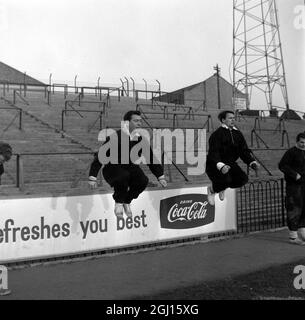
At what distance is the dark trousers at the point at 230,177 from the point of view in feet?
20.8

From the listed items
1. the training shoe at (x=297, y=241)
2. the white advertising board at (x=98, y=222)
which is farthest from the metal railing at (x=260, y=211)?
the training shoe at (x=297, y=241)

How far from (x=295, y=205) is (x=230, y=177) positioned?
3546 mm

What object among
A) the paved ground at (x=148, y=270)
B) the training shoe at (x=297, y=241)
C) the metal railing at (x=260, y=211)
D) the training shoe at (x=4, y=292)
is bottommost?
the paved ground at (x=148, y=270)

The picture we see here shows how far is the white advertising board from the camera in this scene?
7645mm

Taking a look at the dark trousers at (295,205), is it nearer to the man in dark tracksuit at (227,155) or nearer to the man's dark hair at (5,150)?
the man in dark tracksuit at (227,155)

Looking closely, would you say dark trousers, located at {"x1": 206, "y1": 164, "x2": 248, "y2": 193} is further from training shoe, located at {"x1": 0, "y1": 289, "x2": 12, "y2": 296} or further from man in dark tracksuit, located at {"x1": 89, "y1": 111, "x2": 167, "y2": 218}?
training shoe, located at {"x1": 0, "y1": 289, "x2": 12, "y2": 296}

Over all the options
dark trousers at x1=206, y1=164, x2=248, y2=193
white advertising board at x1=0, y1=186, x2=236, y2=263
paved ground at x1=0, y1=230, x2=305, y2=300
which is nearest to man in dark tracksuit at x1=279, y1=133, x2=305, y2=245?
paved ground at x1=0, y1=230, x2=305, y2=300

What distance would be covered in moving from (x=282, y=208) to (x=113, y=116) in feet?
33.8

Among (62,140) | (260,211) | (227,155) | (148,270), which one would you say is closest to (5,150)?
(148,270)

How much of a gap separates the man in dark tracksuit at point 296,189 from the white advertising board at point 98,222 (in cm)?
150

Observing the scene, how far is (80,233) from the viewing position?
834 cm

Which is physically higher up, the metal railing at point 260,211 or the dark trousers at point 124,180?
the dark trousers at point 124,180

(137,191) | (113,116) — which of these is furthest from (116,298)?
(113,116)
